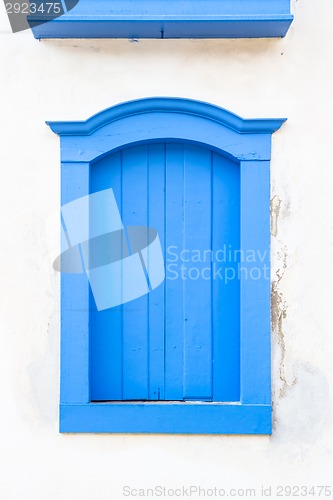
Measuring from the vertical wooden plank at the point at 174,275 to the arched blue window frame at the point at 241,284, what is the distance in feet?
0.44

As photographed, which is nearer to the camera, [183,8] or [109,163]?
[183,8]

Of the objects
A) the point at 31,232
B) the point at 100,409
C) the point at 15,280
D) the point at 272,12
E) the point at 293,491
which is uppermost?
the point at 272,12

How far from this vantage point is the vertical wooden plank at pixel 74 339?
3623 mm

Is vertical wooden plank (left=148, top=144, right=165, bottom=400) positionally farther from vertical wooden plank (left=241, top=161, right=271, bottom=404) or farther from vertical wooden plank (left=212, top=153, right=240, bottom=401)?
vertical wooden plank (left=241, top=161, right=271, bottom=404)

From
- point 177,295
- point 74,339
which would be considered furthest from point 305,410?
point 74,339

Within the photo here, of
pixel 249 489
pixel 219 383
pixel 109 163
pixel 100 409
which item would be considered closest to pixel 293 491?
pixel 249 489

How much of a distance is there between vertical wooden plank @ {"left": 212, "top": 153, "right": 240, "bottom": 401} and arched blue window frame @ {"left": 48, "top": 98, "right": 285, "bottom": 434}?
0.10 metres

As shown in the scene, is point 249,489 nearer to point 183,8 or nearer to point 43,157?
point 43,157

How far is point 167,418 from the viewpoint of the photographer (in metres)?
3.61

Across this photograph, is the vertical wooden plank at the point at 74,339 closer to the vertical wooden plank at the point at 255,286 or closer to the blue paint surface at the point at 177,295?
the blue paint surface at the point at 177,295

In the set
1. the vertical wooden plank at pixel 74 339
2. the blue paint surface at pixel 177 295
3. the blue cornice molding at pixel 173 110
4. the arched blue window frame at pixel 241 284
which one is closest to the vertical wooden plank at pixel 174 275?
the blue paint surface at pixel 177 295

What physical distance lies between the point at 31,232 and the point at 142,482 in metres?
1.73

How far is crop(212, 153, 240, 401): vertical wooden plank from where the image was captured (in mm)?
3719

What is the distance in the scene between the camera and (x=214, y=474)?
143 inches
